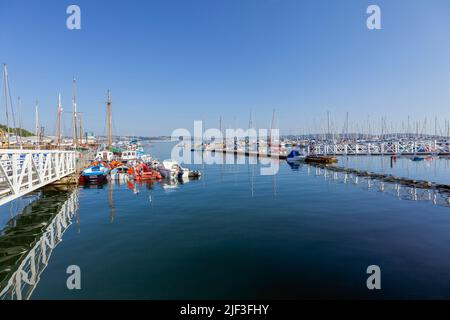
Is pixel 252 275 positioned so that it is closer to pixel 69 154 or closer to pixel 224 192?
pixel 224 192

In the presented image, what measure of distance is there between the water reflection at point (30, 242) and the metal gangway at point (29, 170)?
2166 mm

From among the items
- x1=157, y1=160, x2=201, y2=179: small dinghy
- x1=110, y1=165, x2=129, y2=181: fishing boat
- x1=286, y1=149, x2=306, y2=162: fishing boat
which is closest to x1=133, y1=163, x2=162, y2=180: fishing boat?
x1=157, y1=160, x2=201, y2=179: small dinghy

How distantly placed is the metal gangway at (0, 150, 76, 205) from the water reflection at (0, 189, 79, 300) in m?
2.17

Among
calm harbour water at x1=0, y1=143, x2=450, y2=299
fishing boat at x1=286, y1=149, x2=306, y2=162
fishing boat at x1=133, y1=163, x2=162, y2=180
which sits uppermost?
fishing boat at x1=286, y1=149, x2=306, y2=162

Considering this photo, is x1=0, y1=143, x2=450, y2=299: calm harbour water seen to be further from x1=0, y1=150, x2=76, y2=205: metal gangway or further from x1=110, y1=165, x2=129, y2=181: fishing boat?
x1=110, y1=165, x2=129, y2=181: fishing boat

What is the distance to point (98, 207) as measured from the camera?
20.9m

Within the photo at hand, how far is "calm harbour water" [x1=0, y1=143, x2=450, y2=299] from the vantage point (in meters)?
8.82

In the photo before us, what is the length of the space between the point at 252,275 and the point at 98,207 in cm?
1591

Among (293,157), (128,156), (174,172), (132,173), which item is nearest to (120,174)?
(132,173)

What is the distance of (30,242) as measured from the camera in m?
13.3

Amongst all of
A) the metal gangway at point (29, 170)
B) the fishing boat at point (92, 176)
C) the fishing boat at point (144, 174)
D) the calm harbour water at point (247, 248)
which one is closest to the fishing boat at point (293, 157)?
the fishing boat at point (144, 174)

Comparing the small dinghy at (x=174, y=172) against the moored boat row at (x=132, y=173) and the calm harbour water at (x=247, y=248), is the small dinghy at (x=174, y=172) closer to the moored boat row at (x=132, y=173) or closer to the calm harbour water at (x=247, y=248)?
the moored boat row at (x=132, y=173)

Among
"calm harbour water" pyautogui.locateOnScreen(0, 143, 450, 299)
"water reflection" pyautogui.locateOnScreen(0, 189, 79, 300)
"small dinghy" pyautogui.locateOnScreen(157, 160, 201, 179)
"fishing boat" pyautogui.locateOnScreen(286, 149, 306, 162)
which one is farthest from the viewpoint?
"fishing boat" pyautogui.locateOnScreen(286, 149, 306, 162)
